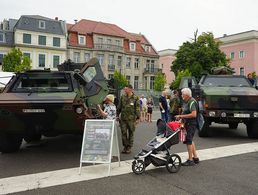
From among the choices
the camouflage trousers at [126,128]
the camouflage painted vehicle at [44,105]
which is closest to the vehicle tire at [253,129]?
the camouflage trousers at [126,128]

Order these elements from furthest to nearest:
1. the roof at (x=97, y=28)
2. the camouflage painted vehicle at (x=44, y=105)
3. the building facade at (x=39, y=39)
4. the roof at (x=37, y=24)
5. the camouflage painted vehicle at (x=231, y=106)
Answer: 1. the roof at (x=97, y=28)
2. the roof at (x=37, y=24)
3. the building facade at (x=39, y=39)
4. the camouflage painted vehicle at (x=231, y=106)
5. the camouflage painted vehicle at (x=44, y=105)

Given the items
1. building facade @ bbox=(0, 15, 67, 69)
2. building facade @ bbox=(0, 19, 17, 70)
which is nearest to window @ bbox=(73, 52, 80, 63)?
building facade @ bbox=(0, 15, 67, 69)

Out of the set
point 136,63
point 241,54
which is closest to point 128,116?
point 136,63

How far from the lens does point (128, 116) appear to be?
7820 millimetres

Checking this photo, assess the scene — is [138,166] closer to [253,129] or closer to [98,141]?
[98,141]

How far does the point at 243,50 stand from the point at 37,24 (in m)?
33.2

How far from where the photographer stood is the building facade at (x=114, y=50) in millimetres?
51562

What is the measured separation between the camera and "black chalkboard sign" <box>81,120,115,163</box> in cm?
630

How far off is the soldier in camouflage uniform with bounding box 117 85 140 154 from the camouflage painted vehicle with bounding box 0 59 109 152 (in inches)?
27.1

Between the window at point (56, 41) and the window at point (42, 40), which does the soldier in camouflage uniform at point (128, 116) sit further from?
the window at point (56, 41)

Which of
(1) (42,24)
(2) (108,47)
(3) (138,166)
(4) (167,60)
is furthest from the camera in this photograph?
(4) (167,60)

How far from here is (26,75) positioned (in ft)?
26.7

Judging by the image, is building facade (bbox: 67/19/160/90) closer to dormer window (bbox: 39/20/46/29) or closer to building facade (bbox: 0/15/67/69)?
building facade (bbox: 0/15/67/69)

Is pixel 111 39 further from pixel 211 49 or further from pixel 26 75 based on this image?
pixel 26 75
